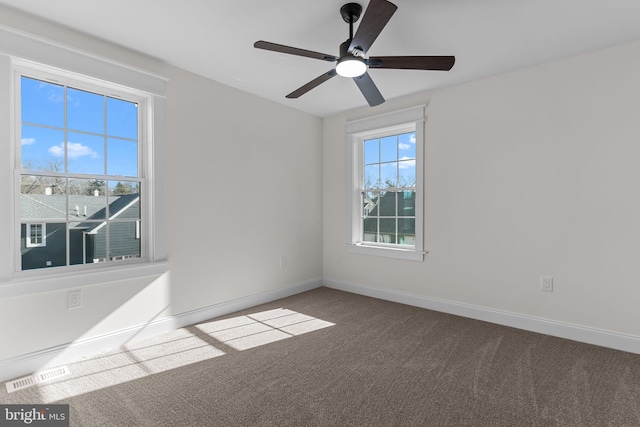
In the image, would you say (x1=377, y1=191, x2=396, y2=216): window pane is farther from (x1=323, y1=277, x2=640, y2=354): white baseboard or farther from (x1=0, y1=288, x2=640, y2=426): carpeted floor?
(x1=0, y1=288, x2=640, y2=426): carpeted floor

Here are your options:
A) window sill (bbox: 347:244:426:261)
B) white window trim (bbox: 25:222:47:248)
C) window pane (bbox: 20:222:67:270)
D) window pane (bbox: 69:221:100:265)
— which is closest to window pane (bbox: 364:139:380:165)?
window sill (bbox: 347:244:426:261)

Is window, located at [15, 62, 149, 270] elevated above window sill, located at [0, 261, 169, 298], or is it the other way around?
window, located at [15, 62, 149, 270]

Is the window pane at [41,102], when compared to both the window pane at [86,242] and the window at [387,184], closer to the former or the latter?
the window pane at [86,242]

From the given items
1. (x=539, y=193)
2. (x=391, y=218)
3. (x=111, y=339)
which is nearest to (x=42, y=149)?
(x=111, y=339)

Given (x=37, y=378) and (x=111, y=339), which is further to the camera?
(x=111, y=339)

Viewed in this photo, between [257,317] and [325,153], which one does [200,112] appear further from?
[257,317]

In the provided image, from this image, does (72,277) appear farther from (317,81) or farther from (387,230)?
(387,230)

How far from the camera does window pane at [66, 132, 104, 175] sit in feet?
8.39

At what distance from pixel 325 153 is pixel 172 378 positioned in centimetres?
345

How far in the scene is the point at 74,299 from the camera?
2484mm

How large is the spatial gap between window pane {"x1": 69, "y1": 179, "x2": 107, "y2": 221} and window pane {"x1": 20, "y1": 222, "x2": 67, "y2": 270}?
0.46 ft

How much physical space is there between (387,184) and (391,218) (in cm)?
46

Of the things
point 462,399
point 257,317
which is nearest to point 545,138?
point 462,399

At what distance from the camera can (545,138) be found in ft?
9.89
